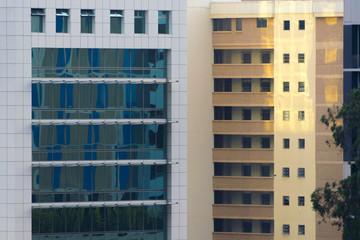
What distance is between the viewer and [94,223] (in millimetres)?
54938

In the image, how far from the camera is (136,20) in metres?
55.0

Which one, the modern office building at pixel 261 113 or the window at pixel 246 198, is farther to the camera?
the window at pixel 246 198

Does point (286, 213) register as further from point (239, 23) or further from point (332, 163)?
point (239, 23)

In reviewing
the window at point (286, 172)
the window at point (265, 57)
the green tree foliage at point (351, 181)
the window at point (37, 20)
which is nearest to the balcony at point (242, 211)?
the window at point (286, 172)

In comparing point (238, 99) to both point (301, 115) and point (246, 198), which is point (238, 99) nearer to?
point (301, 115)

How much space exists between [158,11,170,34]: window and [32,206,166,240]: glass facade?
27.4 feet

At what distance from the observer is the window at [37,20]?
54438 millimetres

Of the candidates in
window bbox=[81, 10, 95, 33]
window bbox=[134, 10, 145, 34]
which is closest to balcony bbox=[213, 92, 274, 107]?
window bbox=[134, 10, 145, 34]

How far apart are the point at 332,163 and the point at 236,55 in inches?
334

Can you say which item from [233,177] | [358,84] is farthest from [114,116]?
[233,177]

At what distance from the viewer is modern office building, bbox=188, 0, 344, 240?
67.9 m

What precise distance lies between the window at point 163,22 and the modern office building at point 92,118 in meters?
0.05

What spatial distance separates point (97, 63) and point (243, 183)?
687 inches

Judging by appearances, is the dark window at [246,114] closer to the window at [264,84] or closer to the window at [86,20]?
the window at [264,84]
